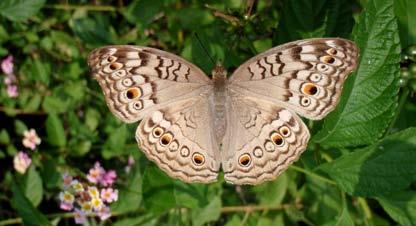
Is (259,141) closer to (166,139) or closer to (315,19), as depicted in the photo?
(166,139)

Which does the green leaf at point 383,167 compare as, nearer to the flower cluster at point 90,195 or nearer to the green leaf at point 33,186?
the flower cluster at point 90,195

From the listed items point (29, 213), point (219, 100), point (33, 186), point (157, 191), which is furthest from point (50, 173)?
point (219, 100)

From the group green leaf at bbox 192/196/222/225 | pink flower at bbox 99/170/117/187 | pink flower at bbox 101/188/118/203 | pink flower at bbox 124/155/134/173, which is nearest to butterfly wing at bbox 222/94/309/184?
green leaf at bbox 192/196/222/225

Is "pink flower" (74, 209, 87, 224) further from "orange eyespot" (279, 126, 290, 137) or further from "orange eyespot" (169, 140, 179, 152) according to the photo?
"orange eyespot" (279, 126, 290, 137)

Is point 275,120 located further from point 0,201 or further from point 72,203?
point 0,201

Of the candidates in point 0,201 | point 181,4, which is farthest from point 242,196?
point 0,201

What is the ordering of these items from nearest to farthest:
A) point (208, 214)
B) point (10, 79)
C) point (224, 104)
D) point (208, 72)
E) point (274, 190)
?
point (224, 104)
point (208, 72)
point (208, 214)
point (274, 190)
point (10, 79)
